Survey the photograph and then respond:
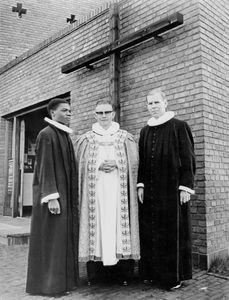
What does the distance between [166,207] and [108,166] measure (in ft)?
2.37

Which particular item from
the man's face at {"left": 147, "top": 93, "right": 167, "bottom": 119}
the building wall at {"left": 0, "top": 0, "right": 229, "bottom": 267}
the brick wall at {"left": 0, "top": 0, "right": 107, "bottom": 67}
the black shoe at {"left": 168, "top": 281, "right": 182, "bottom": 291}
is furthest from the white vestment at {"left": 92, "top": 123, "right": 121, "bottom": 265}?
the brick wall at {"left": 0, "top": 0, "right": 107, "bottom": 67}

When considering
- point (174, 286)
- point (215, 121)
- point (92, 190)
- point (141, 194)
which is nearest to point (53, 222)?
point (92, 190)

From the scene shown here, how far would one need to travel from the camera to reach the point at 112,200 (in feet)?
12.9

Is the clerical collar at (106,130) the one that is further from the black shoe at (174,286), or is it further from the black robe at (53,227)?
the black shoe at (174,286)

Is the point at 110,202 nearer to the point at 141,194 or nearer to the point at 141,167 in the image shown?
the point at 141,194

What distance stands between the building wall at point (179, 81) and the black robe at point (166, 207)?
78 centimetres

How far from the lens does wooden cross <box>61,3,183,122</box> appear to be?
5.09 meters

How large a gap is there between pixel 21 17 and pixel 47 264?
29.4 feet

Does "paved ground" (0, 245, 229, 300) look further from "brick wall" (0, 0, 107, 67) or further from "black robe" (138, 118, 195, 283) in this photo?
"brick wall" (0, 0, 107, 67)

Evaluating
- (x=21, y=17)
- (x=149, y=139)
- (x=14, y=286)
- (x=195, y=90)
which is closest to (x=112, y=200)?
(x=149, y=139)

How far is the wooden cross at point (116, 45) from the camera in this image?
16.7ft

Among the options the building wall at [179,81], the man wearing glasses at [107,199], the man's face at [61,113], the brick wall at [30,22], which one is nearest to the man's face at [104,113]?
the man wearing glasses at [107,199]

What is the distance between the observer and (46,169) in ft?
12.3

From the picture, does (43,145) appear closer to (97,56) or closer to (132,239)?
(132,239)
